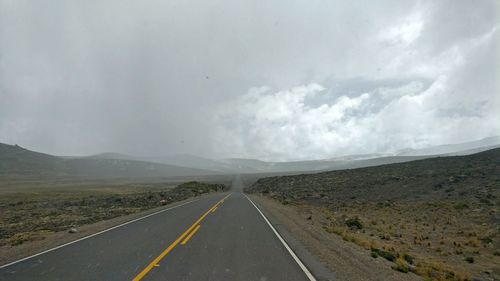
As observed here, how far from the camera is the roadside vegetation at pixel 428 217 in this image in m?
12.4

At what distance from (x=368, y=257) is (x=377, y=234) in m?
7.69

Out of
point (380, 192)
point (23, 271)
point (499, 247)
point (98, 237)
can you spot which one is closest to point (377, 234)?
point (499, 247)

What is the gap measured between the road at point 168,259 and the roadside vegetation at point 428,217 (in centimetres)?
441

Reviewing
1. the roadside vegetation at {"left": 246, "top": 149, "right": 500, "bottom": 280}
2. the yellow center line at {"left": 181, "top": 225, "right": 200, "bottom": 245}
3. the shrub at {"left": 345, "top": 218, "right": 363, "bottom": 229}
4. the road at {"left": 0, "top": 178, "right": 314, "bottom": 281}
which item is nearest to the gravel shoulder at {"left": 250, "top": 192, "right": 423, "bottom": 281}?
the roadside vegetation at {"left": 246, "top": 149, "right": 500, "bottom": 280}

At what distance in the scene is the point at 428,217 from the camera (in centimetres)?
2286

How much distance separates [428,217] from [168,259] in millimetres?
21473

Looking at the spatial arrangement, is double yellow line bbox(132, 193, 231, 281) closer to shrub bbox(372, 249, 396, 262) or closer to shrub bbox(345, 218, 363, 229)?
shrub bbox(372, 249, 396, 262)

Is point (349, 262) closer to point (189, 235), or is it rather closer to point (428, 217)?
point (189, 235)

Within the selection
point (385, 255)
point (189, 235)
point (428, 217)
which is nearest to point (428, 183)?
point (428, 217)

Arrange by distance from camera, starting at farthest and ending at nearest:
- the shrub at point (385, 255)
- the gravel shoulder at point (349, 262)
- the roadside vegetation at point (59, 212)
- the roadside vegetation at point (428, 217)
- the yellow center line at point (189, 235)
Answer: the roadside vegetation at point (59, 212)
the roadside vegetation at point (428, 217)
the yellow center line at point (189, 235)
the shrub at point (385, 255)
the gravel shoulder at point (349, 262)

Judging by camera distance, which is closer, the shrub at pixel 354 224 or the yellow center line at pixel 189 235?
the yellow center line at pixel 189 235

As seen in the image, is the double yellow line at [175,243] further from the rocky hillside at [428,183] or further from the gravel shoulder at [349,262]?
the rocky hillside at [428,183]

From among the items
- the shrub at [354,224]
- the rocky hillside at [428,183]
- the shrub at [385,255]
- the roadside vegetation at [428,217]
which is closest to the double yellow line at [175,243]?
the roadside vegetation at [428,217]

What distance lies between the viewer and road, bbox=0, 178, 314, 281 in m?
7.67
